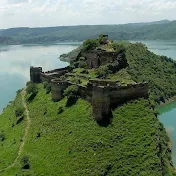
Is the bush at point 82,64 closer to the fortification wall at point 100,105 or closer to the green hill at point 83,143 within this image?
the green hill at point 83,143

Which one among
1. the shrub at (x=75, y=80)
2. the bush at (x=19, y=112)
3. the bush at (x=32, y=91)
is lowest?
the bush at (x=19, y=112)

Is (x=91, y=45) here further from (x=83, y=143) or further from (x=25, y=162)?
(x=25, y=162)

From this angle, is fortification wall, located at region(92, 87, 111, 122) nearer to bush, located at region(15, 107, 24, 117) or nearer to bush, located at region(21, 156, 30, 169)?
bush, located at region(21, 156, 30, 169)

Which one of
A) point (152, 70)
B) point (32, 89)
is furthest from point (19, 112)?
point (152, 70)

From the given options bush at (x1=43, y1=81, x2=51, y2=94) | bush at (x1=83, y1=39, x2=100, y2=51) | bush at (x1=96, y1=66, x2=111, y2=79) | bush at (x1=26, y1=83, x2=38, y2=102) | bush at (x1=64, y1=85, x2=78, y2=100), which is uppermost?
bush at (x1=83, y1=39, x2=100, y2=51)

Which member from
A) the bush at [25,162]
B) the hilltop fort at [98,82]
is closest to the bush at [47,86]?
the hilltop fort at [98,82]

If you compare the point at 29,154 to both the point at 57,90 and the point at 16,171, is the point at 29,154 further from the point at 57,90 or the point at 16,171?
the point at 57,90

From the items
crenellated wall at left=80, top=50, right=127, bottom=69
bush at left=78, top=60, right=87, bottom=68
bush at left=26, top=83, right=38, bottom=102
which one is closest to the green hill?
bush at left=26, top=83, right=38, bottom=102

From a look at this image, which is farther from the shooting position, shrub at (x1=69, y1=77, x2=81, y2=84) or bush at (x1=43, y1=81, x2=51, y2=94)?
bush at (x1=43, y1=81, x2=51, y2=94)
